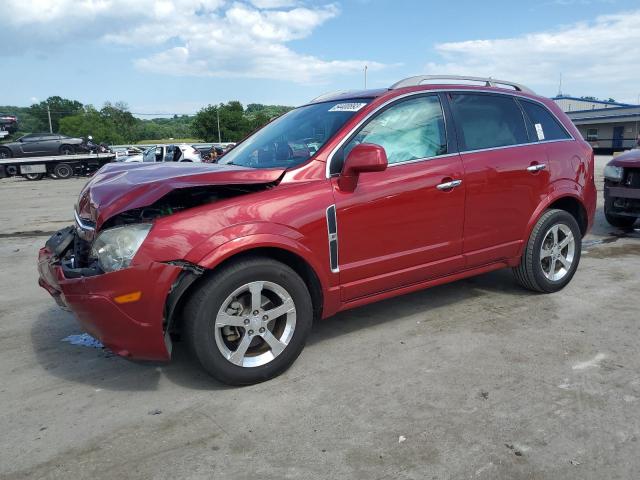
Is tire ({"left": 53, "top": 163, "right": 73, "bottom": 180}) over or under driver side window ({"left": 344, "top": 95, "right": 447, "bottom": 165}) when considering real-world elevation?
under

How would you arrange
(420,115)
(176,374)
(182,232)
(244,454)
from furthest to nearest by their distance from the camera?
(420,115) < (176,374) < (182,232) < (244,454)

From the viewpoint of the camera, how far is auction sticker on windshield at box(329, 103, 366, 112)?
12.2 feet

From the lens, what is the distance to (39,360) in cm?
367

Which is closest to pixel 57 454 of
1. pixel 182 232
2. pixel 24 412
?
pixel 24 412

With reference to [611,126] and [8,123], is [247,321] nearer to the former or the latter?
[8,123]

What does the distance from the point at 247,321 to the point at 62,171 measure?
26.8 meters

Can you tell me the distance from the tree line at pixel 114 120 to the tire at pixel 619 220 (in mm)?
90097

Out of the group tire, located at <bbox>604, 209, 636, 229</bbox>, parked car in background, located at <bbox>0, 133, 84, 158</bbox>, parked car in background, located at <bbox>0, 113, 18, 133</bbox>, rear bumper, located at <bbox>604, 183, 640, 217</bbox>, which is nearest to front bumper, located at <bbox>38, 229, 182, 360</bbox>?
rear bumper, located at <bbox>604, 183, 640, 217</bbox>

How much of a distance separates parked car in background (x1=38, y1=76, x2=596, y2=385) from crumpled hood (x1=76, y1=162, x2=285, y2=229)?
1cm

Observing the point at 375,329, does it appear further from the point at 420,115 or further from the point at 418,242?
the point at 420,115

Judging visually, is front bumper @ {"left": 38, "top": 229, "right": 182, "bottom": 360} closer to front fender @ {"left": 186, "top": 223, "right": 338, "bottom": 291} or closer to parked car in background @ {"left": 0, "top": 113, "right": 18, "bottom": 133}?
front fender @ {"left": 186, "top": 223, "right": 338, "bottom": 291}

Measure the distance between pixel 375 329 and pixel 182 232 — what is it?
1.83 meters

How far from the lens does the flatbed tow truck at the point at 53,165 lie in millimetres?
25000

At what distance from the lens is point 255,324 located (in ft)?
10.2
